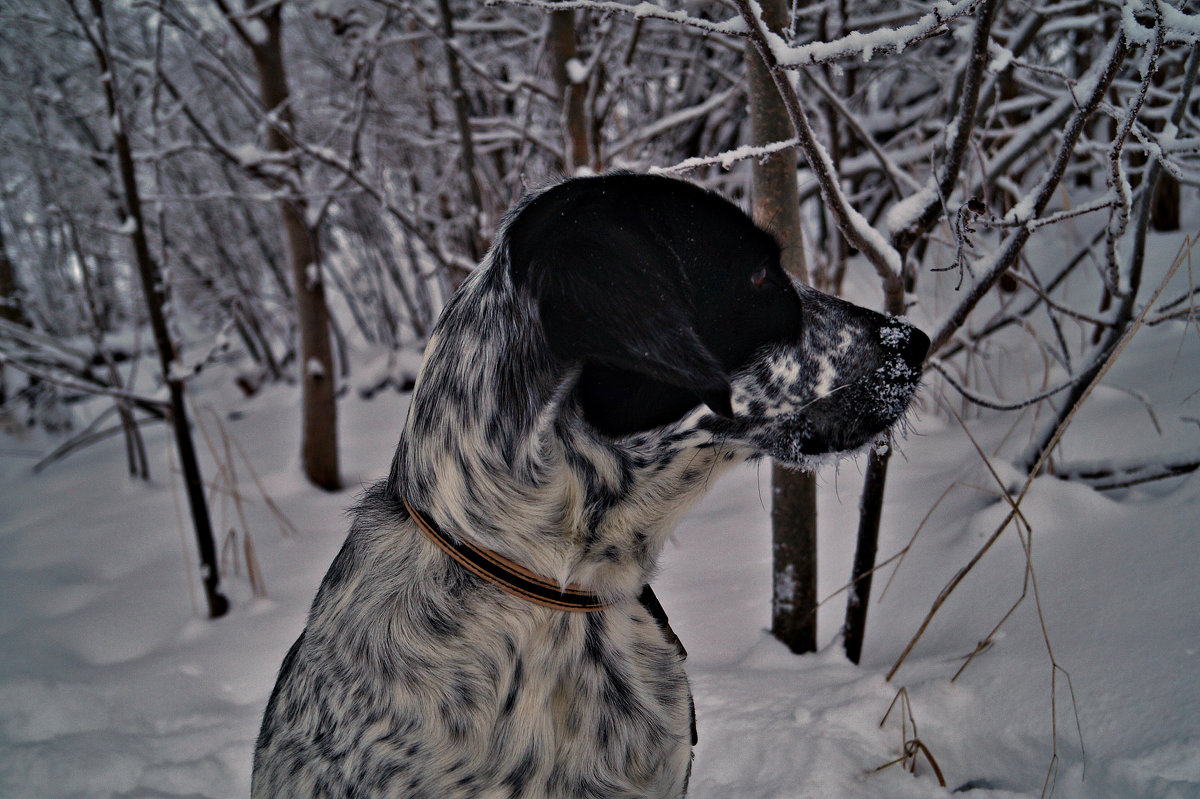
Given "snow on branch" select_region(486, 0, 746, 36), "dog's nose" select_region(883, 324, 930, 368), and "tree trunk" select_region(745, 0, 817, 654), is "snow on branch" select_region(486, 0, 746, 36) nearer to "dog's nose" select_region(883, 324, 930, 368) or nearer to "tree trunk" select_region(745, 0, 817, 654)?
"tree trunk" select_region(745, 0, 817, 654)

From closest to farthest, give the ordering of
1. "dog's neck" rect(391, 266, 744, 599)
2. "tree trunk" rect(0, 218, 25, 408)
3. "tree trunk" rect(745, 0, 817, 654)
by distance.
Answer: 1. "dog's neck" rect(391, 266, 744, 599)
2. "tree trunk" rect(745, 0, 817, 654)
3. "tree trunk" rect(0, 218, 25, 408)

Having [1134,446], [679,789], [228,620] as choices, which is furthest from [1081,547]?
[228,620]

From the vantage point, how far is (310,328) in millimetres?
4953

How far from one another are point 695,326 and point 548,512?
1.34 ft

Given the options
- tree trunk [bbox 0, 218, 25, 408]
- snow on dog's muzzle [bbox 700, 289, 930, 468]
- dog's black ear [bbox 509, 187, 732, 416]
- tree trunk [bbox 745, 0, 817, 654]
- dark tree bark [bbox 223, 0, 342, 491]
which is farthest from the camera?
tree trunk [bbox 0, 218, 25, 408]

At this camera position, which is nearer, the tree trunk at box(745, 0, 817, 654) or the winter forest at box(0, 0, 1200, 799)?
the winter forest at box(0, 0, 1200, 799)

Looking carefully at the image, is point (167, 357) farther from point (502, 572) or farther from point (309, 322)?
point (502, 572)

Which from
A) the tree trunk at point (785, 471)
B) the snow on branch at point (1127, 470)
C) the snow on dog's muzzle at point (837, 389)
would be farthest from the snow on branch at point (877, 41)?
the snow on branch at point (1127, 470)

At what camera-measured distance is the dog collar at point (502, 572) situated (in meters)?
1.19

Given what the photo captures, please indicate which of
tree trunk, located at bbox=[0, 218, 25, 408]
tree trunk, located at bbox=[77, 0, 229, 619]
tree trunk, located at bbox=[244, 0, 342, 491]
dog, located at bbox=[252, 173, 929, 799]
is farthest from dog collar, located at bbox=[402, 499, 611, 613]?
tree trunk, located at bbox=[0, 218, 25, 408]

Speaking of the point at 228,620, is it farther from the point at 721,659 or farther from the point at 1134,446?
the point at 1134,446

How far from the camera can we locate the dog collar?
1186 millimetres

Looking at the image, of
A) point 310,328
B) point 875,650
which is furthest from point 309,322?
point 875,650

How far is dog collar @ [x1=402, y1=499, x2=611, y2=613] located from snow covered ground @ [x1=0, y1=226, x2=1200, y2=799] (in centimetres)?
39
